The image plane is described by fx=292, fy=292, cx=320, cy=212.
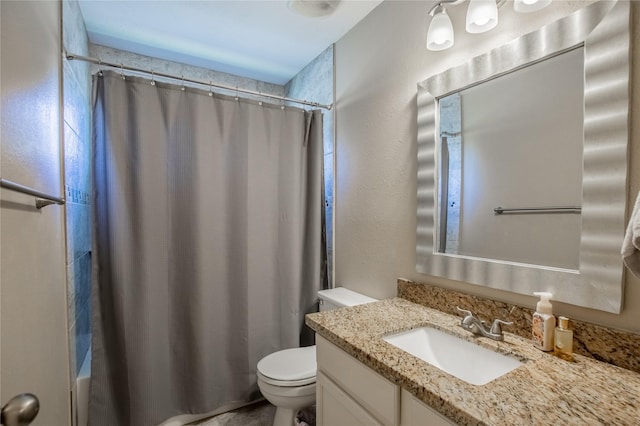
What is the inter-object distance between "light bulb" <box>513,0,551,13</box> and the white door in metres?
1.43

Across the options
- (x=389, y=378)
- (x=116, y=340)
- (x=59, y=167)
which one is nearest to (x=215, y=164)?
(x=59, y=167)

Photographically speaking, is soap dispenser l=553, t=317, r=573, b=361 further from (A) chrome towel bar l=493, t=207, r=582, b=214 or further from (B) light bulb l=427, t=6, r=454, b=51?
(B) light bulb l=427, t=6, r=454, b=51

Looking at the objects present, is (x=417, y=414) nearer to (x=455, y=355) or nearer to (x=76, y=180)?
(x=455, y=355)

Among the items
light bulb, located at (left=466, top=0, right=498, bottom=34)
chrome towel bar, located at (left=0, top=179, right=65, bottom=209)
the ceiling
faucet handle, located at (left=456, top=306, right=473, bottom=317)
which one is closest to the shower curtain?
the ceiling

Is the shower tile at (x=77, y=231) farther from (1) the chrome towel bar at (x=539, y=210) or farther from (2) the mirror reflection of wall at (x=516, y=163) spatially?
(1) the chrome towel bar at (x=539, y=210)

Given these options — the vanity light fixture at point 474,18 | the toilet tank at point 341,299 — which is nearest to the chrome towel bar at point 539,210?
the vanity light fixture at point 474,18

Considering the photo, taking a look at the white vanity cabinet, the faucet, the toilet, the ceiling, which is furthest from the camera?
the ceiling

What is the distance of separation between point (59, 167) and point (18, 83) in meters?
0.56

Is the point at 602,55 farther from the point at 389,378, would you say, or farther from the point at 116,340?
the point at 116,340

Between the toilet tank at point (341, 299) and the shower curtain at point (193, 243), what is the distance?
214mm

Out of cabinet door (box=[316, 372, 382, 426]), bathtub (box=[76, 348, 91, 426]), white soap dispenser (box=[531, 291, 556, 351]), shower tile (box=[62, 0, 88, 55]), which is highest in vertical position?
shower tile (box=[62, 0, 88, 55])

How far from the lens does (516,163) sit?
1.09 m

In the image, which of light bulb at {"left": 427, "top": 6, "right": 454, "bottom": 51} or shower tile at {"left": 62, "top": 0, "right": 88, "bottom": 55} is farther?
shower tile at {"left": 62, "top": 0, "right": 88, "bottom": 55}

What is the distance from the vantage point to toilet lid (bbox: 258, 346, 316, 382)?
152 cm
